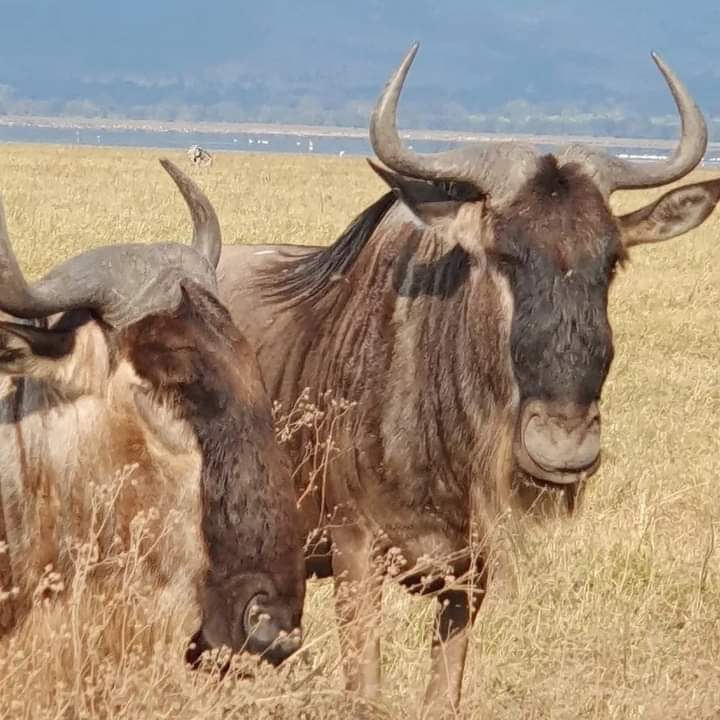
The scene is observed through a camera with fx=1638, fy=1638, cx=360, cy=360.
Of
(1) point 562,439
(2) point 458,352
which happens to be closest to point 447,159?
(2) point 458,352

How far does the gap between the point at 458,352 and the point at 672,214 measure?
38.6 inches

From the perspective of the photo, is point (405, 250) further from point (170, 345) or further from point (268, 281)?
point (170, 345)

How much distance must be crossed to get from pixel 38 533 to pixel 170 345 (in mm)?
562

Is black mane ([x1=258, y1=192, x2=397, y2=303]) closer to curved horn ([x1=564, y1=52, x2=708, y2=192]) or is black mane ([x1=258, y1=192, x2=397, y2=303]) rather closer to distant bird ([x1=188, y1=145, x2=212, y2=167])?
curved horn ([x1=564, y1=52, x2=708, y2=192])

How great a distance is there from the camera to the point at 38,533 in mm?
3836

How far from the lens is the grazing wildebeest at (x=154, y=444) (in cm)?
364

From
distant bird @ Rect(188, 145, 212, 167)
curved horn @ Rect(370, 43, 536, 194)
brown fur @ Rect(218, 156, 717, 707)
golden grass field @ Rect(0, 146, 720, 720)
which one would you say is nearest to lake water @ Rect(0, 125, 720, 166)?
distant bird @ Rect(188, 145, 212, 167)

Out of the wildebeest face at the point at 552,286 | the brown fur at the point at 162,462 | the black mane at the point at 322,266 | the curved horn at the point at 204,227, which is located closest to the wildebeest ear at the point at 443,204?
the wildebeest face at the point at 552,286

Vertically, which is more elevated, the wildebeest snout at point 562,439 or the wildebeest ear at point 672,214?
the wildebeest ear at point 672,214

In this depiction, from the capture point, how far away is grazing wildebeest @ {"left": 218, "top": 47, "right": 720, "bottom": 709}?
4.89 meters

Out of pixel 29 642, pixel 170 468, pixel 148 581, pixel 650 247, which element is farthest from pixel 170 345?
pixel 650 247

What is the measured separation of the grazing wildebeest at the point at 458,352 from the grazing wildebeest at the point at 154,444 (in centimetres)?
124

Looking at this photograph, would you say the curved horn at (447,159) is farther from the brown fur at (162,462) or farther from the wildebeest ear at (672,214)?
the brown fur at (162,462)

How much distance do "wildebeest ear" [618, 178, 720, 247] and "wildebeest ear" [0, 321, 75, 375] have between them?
246 cm
